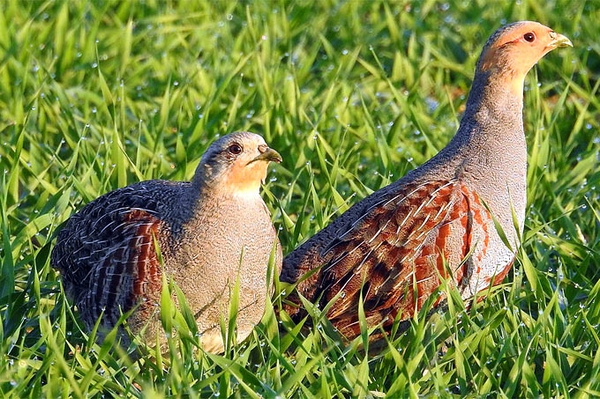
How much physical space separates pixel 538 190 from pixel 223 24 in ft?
8.45

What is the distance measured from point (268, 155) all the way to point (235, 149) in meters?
0.11

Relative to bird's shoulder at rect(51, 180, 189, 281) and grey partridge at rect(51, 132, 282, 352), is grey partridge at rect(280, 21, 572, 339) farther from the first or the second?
bird's shoulder at rect(51, 180, 189, 281)

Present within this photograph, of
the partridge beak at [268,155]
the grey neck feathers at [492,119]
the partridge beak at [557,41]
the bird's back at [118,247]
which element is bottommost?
the bird's back at [118,247]

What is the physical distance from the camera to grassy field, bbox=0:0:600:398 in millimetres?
3471

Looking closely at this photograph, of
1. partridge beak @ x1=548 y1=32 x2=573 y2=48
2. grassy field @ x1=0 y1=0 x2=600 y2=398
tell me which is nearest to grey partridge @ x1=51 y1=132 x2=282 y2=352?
grassy field @ x1=0 y1=0 x2=600 y2=398

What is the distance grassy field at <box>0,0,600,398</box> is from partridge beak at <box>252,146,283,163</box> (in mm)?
539

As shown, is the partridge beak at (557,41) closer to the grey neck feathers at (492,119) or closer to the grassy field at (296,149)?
the grey neck feathers at (492,119)

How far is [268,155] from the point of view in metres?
3.60

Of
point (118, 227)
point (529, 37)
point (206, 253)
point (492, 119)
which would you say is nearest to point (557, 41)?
point (529, 37)

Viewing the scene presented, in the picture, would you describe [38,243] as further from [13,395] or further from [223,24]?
[223,24]

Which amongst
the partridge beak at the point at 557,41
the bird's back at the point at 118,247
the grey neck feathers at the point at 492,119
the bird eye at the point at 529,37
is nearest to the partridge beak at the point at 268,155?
the bird's back at the point at 118,247

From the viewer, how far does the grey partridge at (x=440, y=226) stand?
4.05 meters

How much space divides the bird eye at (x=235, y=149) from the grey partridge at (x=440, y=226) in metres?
0.53

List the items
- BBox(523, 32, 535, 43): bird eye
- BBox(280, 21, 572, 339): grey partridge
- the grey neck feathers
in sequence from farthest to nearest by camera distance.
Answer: BBox(523, 32, 535, 43): bird eye
the grey neck feathers
BBox(280, 21, 572, 339): grey partridge
